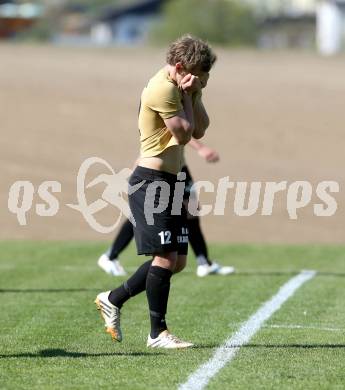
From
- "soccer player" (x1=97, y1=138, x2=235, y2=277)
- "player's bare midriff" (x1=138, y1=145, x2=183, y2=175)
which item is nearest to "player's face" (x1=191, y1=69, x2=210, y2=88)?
"player's bare midriff" (x1=138, y1=145, x2=183, y2=175)

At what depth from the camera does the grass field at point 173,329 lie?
262 inches

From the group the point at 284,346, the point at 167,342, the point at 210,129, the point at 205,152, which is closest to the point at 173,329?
the point at 167,342

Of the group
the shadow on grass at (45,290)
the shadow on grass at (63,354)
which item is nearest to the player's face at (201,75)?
the shadow on grass at (63,354)

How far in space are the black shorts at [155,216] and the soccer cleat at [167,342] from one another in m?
0.55

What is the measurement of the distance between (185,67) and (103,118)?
25361 mm

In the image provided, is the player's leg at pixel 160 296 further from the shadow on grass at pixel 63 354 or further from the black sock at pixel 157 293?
the shadow on grass at pixel 63 354

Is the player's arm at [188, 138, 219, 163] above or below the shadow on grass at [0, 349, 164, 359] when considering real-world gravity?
above

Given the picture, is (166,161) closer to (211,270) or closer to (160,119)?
(160,119)

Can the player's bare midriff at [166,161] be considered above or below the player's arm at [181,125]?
below

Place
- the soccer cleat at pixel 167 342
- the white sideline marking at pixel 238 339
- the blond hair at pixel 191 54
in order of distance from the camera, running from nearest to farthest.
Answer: the white sideline marking at pixel 238 339 < the blond hair at pixel 191 54 < the soccer cleat at pixel 167 342

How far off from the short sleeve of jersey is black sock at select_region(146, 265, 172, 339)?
1033 millimetres

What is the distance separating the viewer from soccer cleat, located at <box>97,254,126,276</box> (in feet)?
40.8

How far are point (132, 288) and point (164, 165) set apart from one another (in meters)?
0.88

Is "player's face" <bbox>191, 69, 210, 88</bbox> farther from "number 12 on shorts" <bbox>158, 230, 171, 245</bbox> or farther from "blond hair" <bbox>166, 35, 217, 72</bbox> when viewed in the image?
"number 12 on shorts" <bbox>158, 230, 171, 245</bbox>
